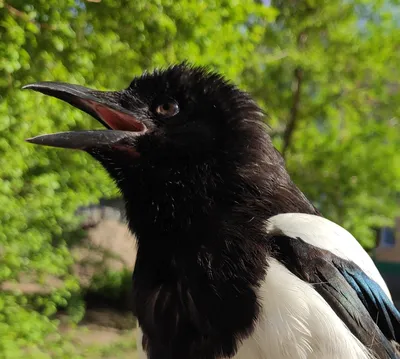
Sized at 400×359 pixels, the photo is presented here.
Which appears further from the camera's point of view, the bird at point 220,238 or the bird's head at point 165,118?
the bird's head at point 165,118

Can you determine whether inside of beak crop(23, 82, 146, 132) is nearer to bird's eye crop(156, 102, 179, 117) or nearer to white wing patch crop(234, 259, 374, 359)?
bird's eye crop(156, 102, 179, 117)

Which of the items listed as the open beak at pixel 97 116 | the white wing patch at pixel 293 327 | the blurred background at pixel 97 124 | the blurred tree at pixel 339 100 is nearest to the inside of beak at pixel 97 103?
the open beak at pixel 97 116

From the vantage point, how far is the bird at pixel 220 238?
→ 1077mm

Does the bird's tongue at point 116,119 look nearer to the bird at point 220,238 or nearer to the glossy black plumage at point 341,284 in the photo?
the bird at point 220,238

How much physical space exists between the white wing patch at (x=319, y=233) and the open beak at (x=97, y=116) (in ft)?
1.33

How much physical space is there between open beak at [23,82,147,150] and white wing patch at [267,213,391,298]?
1.33ft

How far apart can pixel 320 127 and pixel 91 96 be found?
4.41 m

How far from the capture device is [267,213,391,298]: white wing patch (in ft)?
3.73

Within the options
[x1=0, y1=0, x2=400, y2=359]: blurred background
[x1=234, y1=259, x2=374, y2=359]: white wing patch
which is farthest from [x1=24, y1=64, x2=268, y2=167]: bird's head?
[x1=234, y1=259, x2=374, y2=359]: white wing patch

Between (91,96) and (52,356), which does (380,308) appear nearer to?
(91,96)

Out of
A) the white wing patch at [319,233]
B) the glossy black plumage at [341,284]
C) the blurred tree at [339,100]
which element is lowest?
the glossy black plumage at [341,284]

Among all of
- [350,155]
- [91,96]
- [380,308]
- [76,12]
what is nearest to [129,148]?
[91,96]

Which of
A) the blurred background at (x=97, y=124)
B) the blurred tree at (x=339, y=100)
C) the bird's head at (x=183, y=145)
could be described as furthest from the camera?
the blurred tree at (x=339, y=100)

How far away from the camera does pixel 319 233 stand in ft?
3.86
